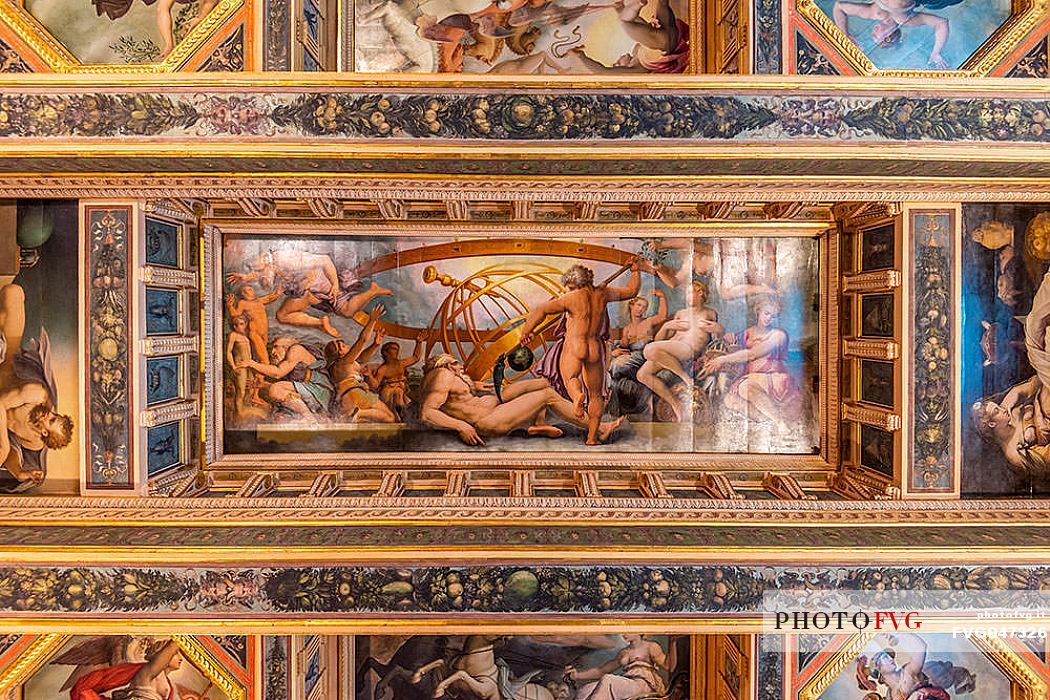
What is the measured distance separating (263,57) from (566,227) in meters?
3.69

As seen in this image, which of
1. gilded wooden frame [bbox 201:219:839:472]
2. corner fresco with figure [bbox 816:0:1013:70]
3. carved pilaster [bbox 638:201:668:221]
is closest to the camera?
corner fresco with figure [bbox 816:0:1013:70]

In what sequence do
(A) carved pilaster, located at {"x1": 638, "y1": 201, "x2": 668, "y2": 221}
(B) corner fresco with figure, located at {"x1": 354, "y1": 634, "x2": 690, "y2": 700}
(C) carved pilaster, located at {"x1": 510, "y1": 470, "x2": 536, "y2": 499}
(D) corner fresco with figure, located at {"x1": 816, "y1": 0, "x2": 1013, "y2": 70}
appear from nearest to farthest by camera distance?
1. (D) corner fresco with figure, located at {"x1": 816, "y1": 0, "x2": 1013, "y2": 70}
2. (C) carved pilaster, located at {"x1": 510, "y1": 470, "x2": 536, "y2": 499}
3. (A) carved pilaster, located at {"x1": 638, "y1": 201, "x2": 668, "y2": 221}
4. (B) corner fresco with figure, located at {"x1": 354, "y1": 634, "x2": 690, "y2": 700}

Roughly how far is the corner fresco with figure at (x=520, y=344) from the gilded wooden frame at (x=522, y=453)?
11cm

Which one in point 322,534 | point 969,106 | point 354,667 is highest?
point 969,106

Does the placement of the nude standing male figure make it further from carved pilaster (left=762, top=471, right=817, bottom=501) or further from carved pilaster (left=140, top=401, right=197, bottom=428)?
carved pilaster (left=140, top=401, right=197, bottom=428)

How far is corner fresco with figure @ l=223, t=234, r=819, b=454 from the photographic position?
272 inches

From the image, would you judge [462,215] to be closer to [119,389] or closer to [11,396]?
[119,389]

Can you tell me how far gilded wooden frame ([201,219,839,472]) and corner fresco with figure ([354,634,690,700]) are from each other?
2.02 m

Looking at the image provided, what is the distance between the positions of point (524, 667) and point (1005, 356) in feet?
21.2

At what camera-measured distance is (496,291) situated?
22.8 feet

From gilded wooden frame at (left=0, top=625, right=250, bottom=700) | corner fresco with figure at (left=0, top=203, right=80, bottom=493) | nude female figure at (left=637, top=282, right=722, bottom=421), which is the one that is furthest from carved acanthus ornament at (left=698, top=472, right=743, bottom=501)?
corner fresco with figure at (left=0, top=203, right=80, bottom=493)

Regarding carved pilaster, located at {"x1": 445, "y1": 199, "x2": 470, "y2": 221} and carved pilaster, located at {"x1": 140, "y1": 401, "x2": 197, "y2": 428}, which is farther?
carved pilaster, located at {"x1": 445, "y1": 199, "x2": 470, "y2": 221}

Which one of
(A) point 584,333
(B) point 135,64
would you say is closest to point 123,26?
(B) point 135,64

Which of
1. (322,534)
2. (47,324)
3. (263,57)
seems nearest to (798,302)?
(322,534)
